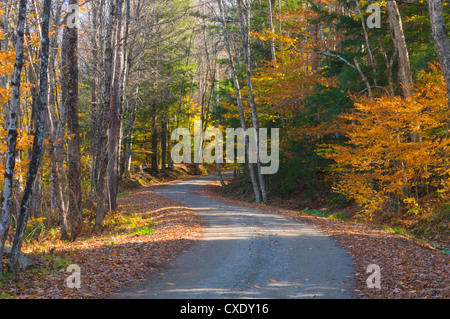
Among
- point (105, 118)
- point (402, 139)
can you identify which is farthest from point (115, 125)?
point (402, 139)

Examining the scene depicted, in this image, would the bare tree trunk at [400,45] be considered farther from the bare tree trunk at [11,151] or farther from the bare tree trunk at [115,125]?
the bare tree trunk at [11,151]


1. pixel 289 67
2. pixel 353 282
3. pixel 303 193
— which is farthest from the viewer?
pixel 303 193

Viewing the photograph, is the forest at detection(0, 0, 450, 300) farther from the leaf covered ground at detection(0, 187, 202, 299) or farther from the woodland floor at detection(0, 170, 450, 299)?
the woodland floor at detection(0, 170, 450, 299)

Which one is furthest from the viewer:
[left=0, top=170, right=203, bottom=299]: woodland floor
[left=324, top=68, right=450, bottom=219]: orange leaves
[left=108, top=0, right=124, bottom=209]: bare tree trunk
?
Result: [left=108, top=0, right=124, bottom=209]: bare tree trunk

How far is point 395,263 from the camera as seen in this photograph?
24.7 ft

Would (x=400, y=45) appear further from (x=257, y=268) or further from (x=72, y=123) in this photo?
(x=72, y=123)

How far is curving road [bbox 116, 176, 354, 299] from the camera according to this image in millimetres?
6125

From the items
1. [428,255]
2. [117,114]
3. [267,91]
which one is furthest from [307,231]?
[267,91]

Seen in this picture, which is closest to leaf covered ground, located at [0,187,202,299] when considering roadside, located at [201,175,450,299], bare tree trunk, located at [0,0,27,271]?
bare tree trunk, located at [0,0,27,271]

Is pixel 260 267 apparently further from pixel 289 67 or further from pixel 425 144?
pixel 289 67

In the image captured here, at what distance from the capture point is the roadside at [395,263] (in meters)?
5.89

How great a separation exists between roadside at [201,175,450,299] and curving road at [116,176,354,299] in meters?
0.31
